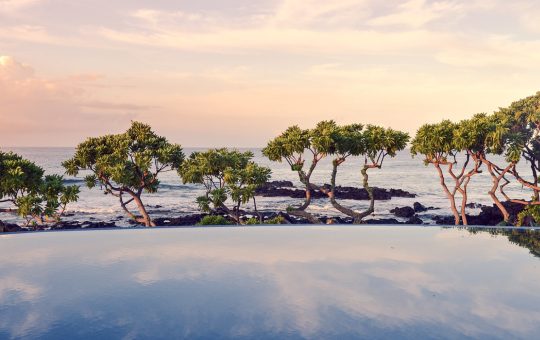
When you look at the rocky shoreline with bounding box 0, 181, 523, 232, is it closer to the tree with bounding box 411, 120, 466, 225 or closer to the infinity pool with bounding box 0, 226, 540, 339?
the tree with bounding box 411, 120, 466, 225

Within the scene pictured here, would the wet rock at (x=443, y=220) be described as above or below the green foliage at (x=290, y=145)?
below

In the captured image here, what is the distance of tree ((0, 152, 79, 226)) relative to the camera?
19.5m

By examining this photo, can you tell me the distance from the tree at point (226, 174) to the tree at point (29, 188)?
19.7 feet

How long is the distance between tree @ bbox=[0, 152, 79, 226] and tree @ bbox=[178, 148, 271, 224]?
602 centimetres

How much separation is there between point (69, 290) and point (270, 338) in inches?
137

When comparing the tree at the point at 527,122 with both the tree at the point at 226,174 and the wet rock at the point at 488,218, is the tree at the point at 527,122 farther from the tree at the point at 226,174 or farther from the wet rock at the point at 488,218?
the tree at the point at 226,174

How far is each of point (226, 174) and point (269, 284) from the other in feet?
53.7

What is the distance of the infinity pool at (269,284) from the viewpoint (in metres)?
Result: 5.34

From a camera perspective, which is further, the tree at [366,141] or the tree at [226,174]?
the tree at [366,141]

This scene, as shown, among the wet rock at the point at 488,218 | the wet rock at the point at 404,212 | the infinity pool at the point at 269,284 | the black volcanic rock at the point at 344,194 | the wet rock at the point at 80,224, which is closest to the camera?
the infinity pool at the point at 269,284

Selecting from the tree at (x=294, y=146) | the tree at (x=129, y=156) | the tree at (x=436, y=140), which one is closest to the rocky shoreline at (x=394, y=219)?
the tree at (x=294, y=146)

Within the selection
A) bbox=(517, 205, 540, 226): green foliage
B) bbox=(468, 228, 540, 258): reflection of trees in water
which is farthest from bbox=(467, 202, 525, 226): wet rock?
bbox=(468, 228, 540, 258): reflection of trees in water

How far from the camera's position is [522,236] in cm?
1083

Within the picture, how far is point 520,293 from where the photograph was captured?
6777mm
